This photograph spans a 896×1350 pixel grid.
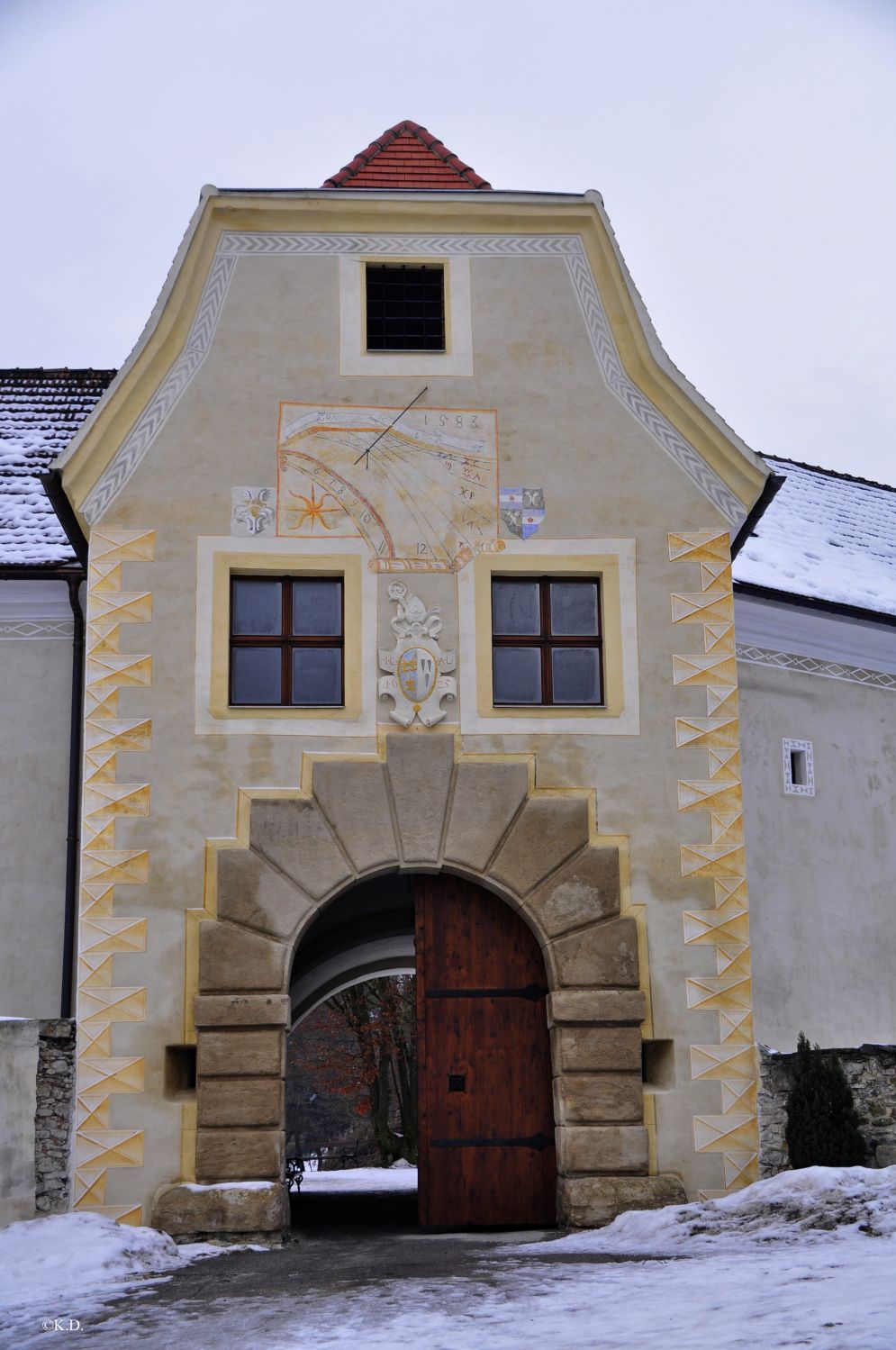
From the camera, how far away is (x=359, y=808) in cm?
1455

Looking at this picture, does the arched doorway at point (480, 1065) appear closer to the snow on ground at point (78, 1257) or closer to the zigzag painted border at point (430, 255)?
the snow on ground at point (78, 1257)

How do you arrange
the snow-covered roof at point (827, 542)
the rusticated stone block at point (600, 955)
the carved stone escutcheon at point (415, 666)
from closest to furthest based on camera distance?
the rusticated stone block at point (600, 955) → the carved stone escutcheon at point (415, 666) → the snow-covered roof at point (827, 542)

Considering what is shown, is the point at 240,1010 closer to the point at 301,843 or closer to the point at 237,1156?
the point at 237,1156

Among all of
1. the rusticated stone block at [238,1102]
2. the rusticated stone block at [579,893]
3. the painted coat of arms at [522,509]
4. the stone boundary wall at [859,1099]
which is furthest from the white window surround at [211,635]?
the stone boundary wall at [859,1099]

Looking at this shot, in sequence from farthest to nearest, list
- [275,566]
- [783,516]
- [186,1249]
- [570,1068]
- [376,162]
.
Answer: [783,516], [376,162], [275,566], [570,1068], [186,1249]

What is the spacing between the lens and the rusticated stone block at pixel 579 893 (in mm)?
14453

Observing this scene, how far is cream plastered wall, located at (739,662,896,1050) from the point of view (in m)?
16.9

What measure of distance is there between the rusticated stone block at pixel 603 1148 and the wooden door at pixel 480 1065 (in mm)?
586

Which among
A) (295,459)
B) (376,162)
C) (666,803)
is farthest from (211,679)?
(376,162)

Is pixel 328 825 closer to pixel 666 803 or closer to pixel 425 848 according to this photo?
pixel 425 848

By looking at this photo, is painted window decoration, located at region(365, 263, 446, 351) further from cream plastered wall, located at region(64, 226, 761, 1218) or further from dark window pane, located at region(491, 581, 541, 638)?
dark window pane, located at region(491, 581, 541, 638)

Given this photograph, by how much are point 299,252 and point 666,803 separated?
20.8ft

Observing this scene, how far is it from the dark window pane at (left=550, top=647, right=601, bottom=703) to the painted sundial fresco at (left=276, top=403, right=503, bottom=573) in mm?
1175

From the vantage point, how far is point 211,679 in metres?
14.8
